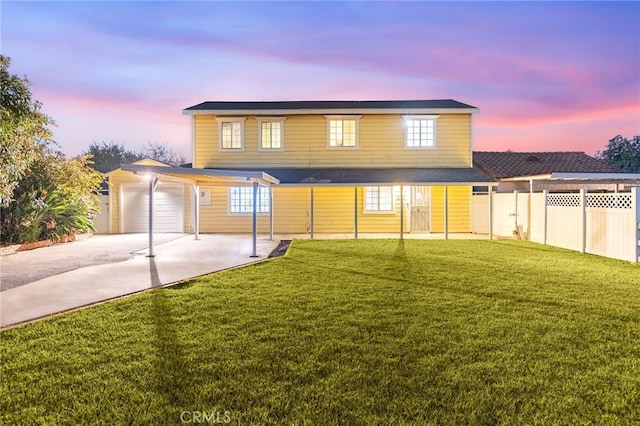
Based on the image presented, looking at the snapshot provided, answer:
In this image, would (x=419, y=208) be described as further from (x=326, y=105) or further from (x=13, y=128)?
(x=13, y=128)

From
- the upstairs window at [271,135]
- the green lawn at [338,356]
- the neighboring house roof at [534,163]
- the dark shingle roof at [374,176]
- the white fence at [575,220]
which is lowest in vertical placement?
the green lawn at [338,356]

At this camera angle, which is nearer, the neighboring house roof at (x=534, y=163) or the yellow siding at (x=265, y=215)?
the yellow siding at (x=265, y=215)

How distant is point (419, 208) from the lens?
1734cm

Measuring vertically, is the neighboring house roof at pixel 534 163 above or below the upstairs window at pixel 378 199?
above

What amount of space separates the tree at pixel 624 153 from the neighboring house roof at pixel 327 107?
1022 inches

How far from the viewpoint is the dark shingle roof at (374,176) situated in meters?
15.0

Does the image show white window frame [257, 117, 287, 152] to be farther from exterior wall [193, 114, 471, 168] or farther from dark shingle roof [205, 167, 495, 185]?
dark shingle roof [205, 167, 495, 185]

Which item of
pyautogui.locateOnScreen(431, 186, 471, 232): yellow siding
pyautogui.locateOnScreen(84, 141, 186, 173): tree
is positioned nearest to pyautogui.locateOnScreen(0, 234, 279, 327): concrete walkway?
pyautogui.locateOnScreen(431, 186, 471, 232): yellow siding

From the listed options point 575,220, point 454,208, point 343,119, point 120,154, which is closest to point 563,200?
point 575,220

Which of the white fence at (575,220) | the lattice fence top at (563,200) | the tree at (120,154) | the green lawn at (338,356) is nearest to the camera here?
the green lawn at (338,356)

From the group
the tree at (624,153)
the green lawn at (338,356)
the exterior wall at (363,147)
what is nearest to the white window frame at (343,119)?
the exterior wall at (363,147)

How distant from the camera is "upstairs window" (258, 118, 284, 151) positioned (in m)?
17.4

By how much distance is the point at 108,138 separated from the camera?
4116cm

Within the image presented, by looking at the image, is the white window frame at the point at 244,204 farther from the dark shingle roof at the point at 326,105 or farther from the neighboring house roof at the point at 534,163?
the neighboring house roof at the point at 534,163
